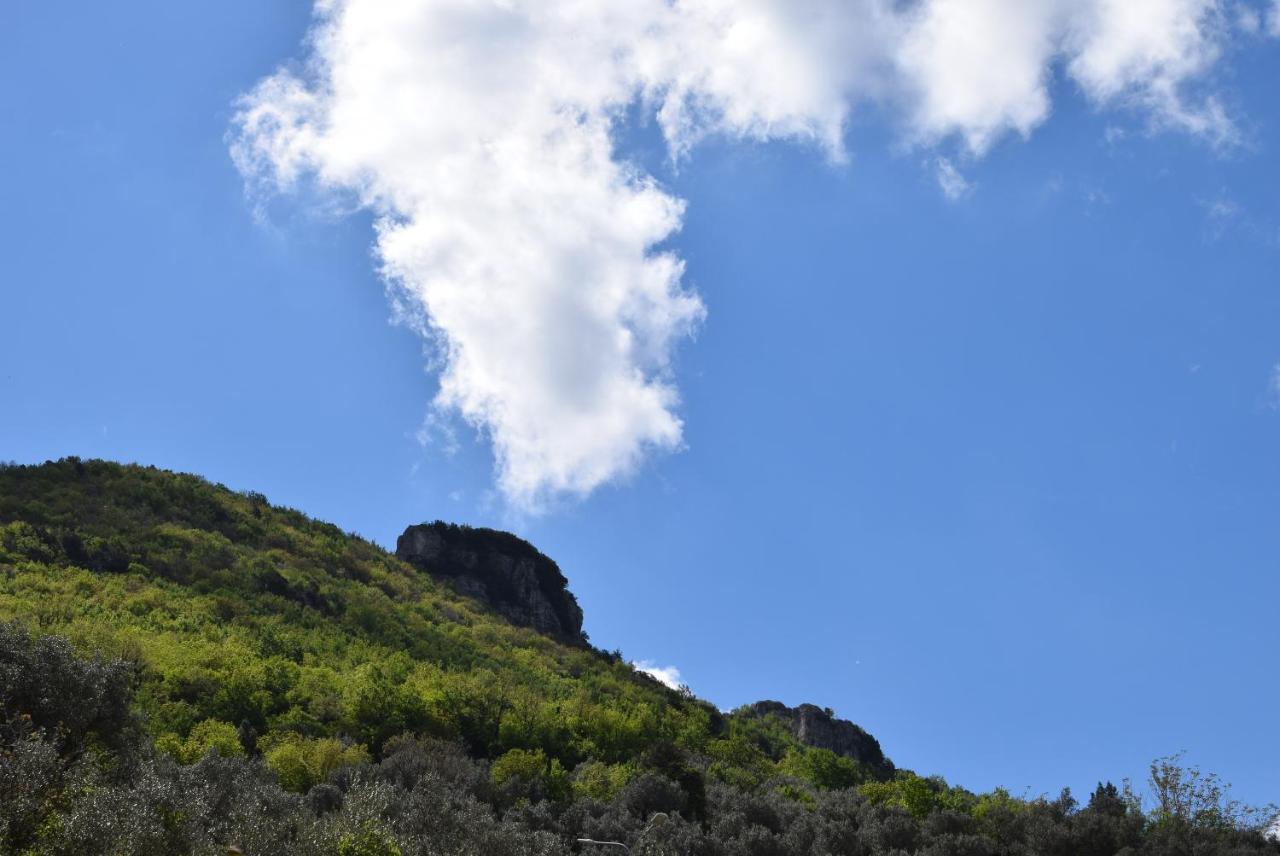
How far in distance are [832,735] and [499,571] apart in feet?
158

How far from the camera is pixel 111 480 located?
115375mm

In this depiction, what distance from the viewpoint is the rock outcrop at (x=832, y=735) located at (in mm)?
122438

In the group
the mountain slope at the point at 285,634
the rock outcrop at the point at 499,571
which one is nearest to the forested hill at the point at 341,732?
the mountain slope at the point at 285,634

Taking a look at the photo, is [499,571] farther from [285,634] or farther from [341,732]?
[341,732]

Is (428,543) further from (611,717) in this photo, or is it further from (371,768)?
(371,768)

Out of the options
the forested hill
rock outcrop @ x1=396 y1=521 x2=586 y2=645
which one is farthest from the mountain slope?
rock outcrop @ x1=396 y1=521 x2=586 y2=645

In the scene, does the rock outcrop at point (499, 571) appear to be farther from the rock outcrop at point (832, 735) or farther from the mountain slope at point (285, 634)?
the rock outcrop at point (832, 735)

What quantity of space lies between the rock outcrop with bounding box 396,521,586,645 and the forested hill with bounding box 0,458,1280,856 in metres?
14.6

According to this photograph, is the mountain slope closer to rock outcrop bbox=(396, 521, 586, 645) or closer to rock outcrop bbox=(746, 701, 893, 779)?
rock outcrop bbox=(746, 701, 893, 779)

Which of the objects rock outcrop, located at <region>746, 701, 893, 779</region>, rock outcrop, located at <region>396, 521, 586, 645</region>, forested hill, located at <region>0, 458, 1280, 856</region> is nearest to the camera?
forested hill, located at <region>0, 458, 1280, 856</region>

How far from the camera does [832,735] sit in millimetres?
124062

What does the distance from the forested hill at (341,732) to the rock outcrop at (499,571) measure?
14.6 metres

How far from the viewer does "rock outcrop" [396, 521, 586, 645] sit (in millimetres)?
139250

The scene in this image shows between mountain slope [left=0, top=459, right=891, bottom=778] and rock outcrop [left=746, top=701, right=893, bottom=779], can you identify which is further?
rock outcrop [left=746, top=701, right=893, bottom=779]
